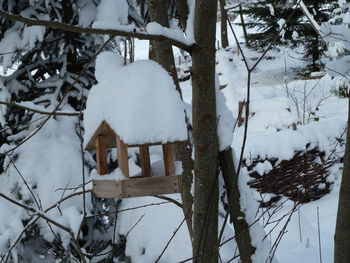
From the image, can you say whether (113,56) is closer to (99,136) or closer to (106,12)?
(99,136)

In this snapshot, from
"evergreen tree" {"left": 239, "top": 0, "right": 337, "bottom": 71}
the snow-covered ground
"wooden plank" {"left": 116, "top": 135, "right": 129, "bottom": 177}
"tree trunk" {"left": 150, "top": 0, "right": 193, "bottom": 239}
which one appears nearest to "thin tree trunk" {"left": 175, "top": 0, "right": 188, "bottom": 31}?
"tree trunk" {"left": 150, "top": 0, "right": 193, "bottom": 239}

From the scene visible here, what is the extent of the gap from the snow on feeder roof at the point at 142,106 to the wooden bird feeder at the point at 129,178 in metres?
0.08

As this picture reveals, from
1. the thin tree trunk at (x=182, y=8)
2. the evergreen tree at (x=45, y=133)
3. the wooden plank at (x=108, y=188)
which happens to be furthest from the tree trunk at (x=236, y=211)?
the evergreen tree at (x=45, y=133)

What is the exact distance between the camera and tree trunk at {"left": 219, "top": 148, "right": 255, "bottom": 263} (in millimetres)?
2238

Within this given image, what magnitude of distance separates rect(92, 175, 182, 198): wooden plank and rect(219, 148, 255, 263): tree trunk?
34cm

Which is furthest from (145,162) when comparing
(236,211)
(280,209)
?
(280,209)

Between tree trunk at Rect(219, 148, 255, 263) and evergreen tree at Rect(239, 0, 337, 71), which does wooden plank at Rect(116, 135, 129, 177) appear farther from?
evergreen tree at Rect(239, 0, 337, 71)

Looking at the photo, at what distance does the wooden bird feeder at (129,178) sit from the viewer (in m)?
1.91

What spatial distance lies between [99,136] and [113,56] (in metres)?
0.39

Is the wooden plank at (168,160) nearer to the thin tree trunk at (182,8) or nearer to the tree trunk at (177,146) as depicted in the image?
the tree trunk at (177,146)

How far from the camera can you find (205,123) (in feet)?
6.00

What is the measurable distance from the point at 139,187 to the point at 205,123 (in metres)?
0.41

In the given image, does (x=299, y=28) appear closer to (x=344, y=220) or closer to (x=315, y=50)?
(x=315, y=50)

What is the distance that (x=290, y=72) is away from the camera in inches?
733
